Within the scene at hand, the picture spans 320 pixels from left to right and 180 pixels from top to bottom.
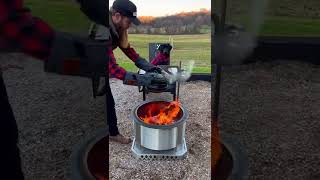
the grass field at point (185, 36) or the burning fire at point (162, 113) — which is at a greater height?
the grass field at point (185, 36)

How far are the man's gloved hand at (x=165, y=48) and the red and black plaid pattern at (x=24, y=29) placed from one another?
360 centimetres

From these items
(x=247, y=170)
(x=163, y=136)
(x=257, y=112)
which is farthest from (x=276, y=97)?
(x=163, y=136)

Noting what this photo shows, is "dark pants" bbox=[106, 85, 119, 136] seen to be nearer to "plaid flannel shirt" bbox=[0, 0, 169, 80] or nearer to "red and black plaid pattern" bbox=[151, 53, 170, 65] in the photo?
"red and black plaid pattern" bbox=[151, 53, 170, 65]

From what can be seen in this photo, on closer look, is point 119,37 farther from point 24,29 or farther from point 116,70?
point 24,29

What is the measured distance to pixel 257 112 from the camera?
225 inches

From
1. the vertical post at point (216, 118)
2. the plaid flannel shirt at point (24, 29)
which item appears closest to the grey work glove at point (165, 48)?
the vertical post at point (216, 118)

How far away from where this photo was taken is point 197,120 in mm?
5477

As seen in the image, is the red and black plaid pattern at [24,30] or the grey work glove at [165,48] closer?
the red and black plaid pattern at [24,30]

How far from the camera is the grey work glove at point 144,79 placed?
395cm

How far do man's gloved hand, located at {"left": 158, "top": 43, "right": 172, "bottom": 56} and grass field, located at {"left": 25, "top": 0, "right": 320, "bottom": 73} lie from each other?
159 millimetres

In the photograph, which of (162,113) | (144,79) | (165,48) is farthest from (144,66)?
(165,48)

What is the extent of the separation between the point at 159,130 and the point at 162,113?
0.36 metres

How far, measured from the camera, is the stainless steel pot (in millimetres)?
4078

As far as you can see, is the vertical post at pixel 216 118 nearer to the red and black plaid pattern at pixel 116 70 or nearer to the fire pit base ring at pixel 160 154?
the fire pit base ring at pixel 160 154
